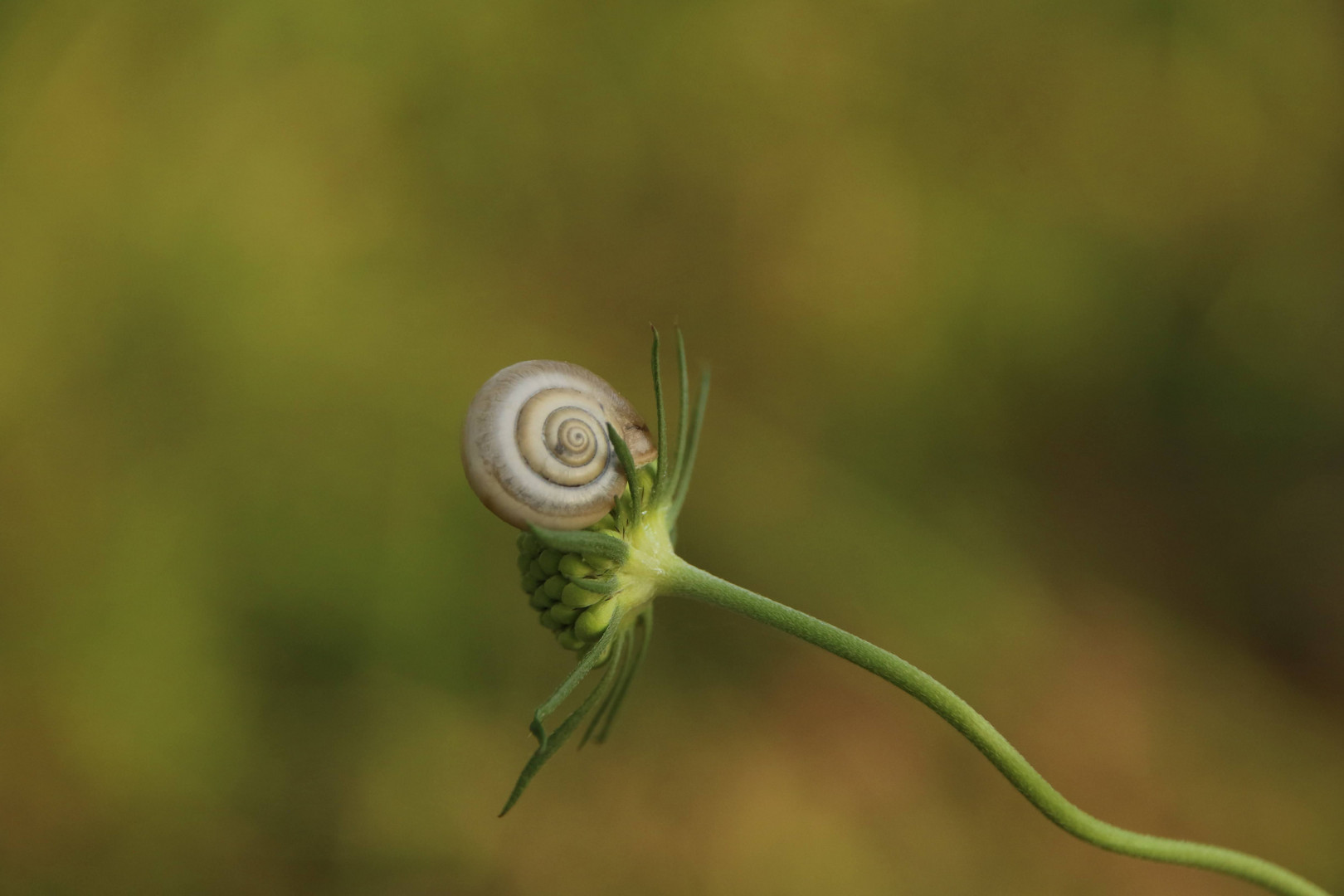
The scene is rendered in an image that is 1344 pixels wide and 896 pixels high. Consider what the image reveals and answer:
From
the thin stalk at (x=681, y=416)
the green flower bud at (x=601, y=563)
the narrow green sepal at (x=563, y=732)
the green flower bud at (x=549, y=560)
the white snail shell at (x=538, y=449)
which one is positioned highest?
the thin stalk at (x=681, y=416)

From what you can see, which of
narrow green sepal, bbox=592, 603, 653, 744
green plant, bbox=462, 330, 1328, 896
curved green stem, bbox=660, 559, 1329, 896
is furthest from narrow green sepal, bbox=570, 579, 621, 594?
curved green stem, bbox=660, 559, 1329, 896

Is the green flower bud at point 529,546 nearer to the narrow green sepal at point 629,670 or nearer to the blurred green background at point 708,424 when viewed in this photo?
the narrow green sepal at point 629,670

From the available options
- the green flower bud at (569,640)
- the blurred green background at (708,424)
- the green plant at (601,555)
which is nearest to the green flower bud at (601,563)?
the green plant at (601,555)

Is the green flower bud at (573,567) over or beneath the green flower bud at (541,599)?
over

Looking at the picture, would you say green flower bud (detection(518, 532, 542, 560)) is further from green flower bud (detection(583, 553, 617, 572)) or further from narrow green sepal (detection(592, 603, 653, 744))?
narrow green sepal (detection(592, 603, 653, 744))

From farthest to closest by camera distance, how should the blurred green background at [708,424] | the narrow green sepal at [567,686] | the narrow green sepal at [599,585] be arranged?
the blurred green background at [708,424]
the narrow green sepal at [599,585]
the narrow green sepal at [567,686]

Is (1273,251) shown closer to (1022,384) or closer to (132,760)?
(1022,384)

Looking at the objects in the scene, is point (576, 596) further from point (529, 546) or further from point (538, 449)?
point (538, 449)
